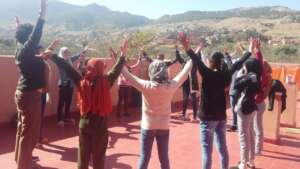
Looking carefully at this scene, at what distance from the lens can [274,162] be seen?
25.2ft

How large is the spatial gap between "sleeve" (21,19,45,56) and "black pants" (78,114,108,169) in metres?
1.24

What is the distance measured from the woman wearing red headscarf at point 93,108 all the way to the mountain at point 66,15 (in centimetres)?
9119

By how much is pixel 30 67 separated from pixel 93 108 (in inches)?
54.3

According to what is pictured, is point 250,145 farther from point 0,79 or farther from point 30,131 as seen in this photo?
point 0,79

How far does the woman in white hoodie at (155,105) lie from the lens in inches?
196

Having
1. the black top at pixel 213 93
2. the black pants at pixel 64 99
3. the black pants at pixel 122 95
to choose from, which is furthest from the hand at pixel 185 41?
the black pants at pixel 122 95

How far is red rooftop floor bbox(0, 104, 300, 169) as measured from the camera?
7.05 meters

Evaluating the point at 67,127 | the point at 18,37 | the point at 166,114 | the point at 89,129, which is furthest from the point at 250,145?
the point at 67,127

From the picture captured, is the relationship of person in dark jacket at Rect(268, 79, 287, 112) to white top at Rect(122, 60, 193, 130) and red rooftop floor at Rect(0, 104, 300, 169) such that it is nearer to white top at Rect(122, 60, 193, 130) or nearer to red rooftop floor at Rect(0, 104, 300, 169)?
red rooftop floor at Rect(0, 104, 300, 169)

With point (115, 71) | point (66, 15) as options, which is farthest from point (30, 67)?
point (66, 15)

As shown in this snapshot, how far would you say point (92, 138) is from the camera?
457cm

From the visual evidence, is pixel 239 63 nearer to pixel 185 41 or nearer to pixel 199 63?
pixel 199 63

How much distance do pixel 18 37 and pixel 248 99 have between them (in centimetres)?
344

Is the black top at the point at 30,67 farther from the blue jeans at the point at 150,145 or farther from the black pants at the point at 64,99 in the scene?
the black pants at the point at 64,99
